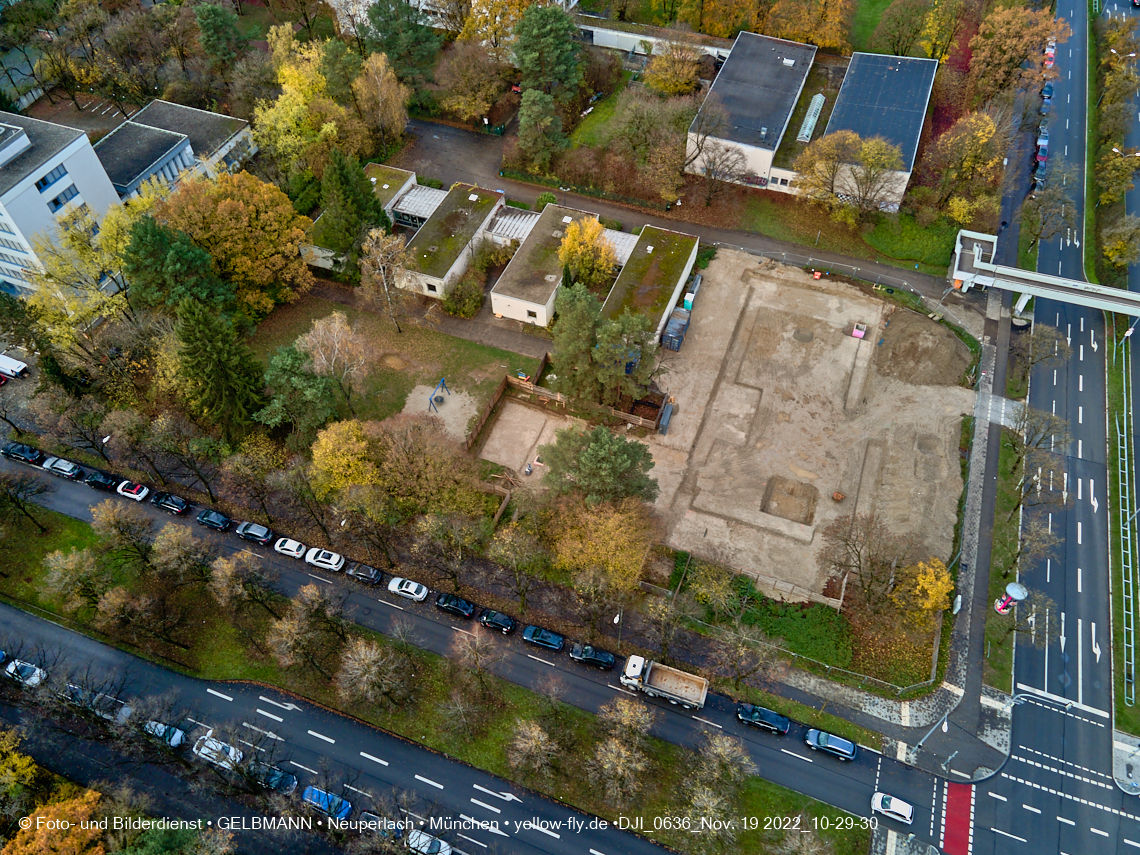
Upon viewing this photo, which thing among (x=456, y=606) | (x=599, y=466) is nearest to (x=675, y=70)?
(x=599, y=466)

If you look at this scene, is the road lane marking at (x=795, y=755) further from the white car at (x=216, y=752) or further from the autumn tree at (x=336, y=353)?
the autumn tree at (x=336, y=353)

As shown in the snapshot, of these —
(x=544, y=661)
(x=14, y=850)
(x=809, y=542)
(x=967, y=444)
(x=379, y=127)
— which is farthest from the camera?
(x=379, y=127)

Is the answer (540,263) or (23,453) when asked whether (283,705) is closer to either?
(23,453)

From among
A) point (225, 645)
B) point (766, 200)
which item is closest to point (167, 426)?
point (225, 645)

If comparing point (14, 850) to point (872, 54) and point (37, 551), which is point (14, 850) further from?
point (872, 54)

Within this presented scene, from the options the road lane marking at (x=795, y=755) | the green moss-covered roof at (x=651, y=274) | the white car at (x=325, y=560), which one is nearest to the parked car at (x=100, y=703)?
the white car at (x=325, y=560)
